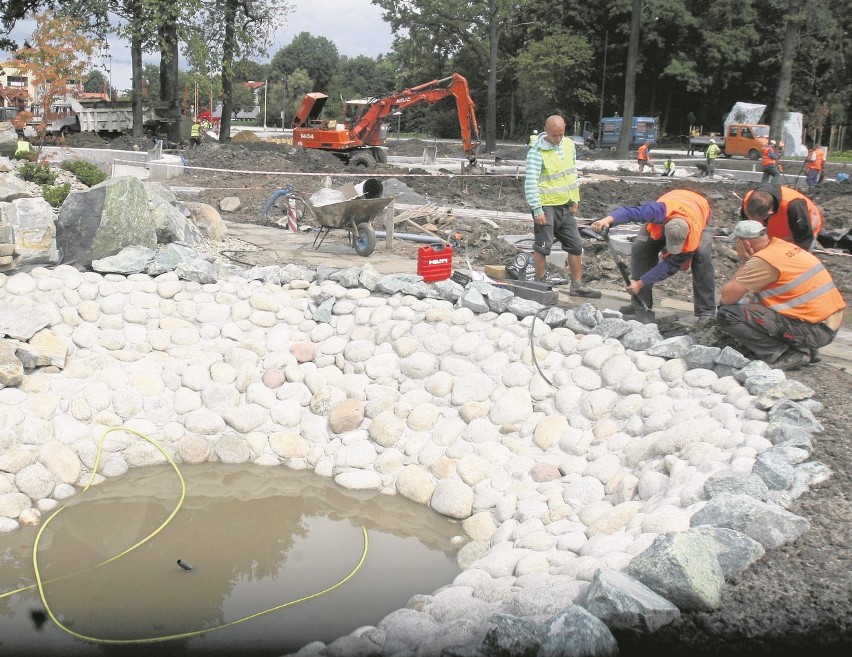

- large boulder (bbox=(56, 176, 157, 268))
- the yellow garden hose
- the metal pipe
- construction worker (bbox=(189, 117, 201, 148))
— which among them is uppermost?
construction worker (bbox=(189, 117, 201, 148))

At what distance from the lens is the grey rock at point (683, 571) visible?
325 cm

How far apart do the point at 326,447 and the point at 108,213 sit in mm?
3392

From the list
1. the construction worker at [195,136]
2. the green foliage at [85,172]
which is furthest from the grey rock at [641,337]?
the construction worker at [195,136]

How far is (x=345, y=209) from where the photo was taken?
8938mm

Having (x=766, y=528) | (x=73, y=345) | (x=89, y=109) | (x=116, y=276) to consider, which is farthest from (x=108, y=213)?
(x=89, y=109)

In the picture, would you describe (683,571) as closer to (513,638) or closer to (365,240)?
(513,638)

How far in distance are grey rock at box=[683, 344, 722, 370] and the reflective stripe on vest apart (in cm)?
221

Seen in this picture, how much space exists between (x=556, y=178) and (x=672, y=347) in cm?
215

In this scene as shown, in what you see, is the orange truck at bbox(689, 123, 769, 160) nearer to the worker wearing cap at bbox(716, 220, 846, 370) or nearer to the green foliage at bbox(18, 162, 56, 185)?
the green foliage at bbox(18, 162, 56, 185)

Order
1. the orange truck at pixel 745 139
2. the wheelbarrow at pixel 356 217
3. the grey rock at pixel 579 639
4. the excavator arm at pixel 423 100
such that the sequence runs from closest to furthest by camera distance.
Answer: the grey rock at pixel 579 639 → the wheelbarrow at pixel 356 217 → the excavator arm at pixel 423 100 → the orange truck at pixel 745 139

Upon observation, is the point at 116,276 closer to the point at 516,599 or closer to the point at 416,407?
the point at 416,407

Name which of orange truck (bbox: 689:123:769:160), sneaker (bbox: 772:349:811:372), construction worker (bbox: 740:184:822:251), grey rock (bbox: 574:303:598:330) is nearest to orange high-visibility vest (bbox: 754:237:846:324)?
sneaker (bbox: 772:349:811:372)

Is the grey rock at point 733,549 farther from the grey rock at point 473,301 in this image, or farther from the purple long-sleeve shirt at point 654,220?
the grey rock at point 473,301

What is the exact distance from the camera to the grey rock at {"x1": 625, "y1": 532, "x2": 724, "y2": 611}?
3.25 meters
